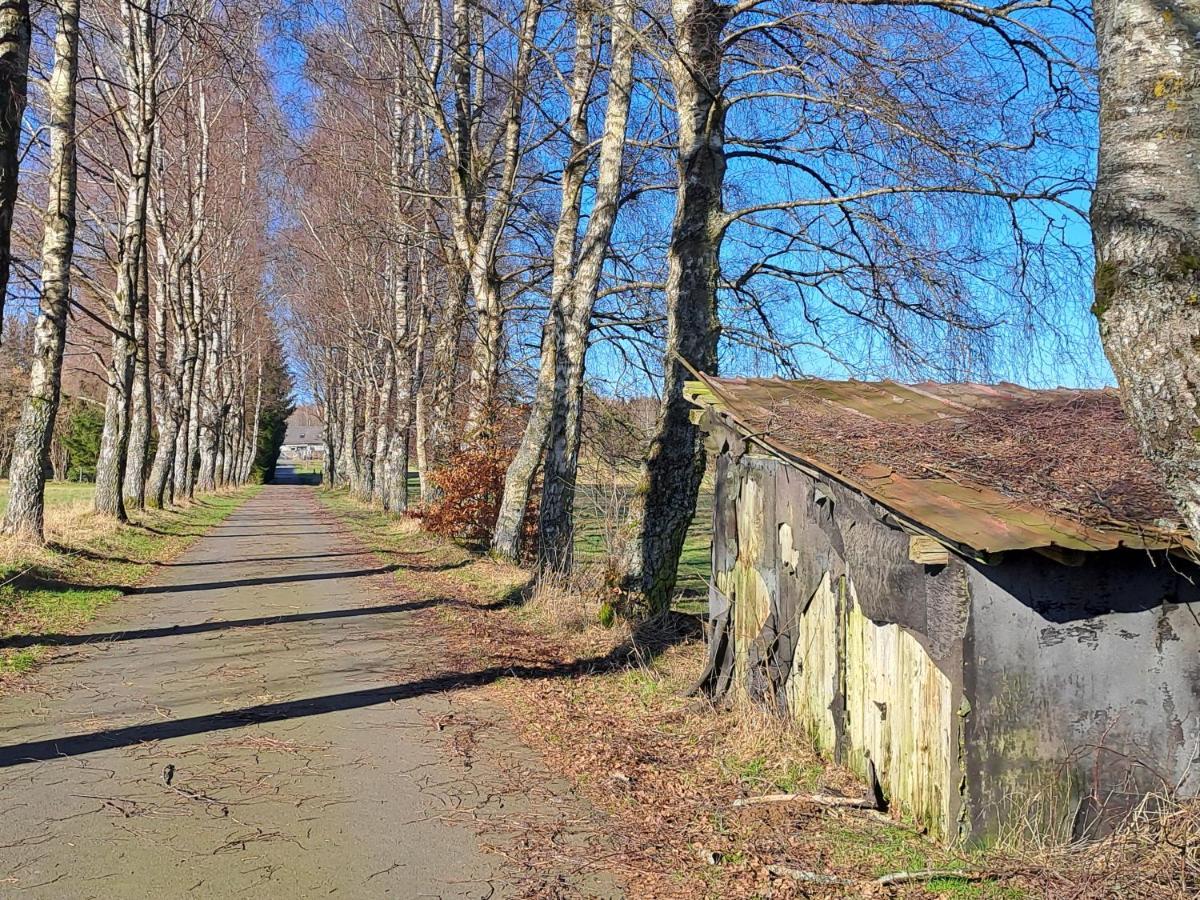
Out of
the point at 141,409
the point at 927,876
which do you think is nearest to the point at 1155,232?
the point at 927,876

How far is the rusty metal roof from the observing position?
15.7 ft

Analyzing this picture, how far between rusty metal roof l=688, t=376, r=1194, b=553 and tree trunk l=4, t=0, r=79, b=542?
1023 centimetres

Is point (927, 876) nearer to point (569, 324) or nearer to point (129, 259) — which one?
point (569, 324)

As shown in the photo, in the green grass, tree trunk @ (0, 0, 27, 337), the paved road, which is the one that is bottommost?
the paved road

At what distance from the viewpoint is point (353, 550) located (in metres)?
19.6

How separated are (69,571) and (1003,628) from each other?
12310 millimetres

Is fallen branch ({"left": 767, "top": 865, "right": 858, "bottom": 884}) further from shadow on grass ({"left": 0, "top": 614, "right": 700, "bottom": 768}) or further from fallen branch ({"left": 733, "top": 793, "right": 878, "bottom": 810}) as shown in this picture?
shadow on grass ({"left": 0, "top": 614, "right": 700, "bottom": 768})

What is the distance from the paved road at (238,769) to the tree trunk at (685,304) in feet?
8.67

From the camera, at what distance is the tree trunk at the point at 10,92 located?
816 centimetres

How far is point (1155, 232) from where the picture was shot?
142 inches

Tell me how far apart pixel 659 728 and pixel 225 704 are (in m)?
3.25

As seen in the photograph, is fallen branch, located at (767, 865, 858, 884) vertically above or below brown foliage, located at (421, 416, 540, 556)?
below

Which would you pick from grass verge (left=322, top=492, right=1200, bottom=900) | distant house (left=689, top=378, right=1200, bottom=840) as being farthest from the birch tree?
distant house (left=689, top=378, right=1200, bottom=840)

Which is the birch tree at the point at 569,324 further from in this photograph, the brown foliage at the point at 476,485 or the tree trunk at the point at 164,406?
the tree trunk at the point at 164,406
